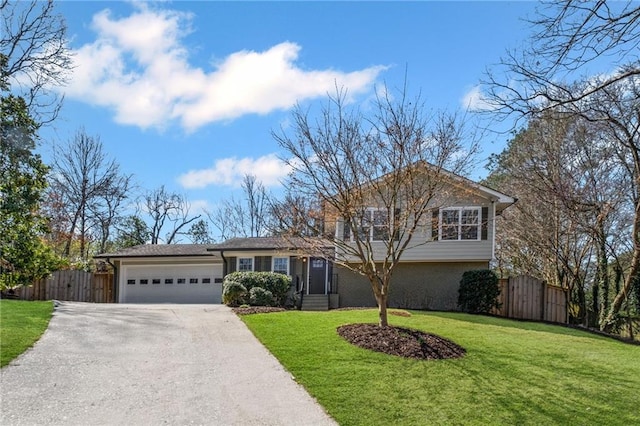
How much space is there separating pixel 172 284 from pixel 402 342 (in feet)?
50.8

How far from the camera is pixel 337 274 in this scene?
20016 mm

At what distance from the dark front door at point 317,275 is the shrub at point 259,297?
3910 mm

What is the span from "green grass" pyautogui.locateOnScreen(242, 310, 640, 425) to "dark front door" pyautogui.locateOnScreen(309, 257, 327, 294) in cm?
871

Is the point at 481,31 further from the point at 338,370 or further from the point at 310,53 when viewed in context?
the point at 338,370

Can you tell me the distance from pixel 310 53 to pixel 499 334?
8.39m

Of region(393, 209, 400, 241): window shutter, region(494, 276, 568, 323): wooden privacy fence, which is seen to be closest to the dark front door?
region(494, 276, 568, 323): wooden privacy fence

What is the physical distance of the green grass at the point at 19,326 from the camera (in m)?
8.26

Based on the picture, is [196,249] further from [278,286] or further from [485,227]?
[485,227]

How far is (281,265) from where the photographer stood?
819 inches

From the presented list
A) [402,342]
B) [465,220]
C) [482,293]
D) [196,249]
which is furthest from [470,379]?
[196,249]

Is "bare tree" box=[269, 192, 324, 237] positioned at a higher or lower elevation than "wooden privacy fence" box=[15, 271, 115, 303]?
higher

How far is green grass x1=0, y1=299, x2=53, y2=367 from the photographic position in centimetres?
826

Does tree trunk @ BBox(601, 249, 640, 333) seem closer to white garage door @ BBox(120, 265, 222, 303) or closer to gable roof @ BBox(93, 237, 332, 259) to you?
gable roof @ BBox(93, 237, 332, 259)

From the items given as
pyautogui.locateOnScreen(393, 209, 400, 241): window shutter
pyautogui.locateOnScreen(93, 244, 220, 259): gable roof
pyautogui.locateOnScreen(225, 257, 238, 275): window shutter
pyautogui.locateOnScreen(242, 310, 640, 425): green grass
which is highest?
pyautogui.locateOnScreen(393, 209, 400, 241): window shutter
